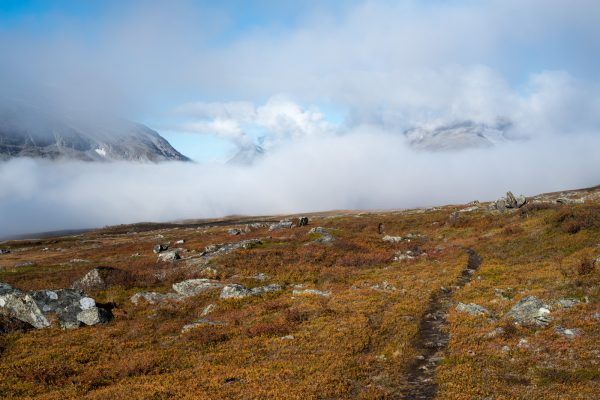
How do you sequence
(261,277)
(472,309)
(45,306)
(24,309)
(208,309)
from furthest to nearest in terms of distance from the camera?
1. (261,277)
2. (208,309)
3. (45,306)
4. (24,309)
5. (472,309)

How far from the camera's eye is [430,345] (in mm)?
22484

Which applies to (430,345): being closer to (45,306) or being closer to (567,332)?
(567,332)

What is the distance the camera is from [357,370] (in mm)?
19859

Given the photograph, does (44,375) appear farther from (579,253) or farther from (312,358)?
(579,253)

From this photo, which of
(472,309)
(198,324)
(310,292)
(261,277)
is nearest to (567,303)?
(472,309)

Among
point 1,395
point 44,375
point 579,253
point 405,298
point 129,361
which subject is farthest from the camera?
point 579,253

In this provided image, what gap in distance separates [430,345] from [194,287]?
24.2 metres

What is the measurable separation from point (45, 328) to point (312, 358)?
21760 mm

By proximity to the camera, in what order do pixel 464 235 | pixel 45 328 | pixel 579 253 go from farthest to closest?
pixel 464 235, pixel 579 253, pixel 45 328

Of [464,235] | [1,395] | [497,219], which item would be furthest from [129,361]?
[497,219]

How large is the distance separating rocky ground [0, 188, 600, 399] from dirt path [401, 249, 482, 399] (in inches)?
4.4

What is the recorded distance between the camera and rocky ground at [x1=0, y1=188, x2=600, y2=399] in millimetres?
18344

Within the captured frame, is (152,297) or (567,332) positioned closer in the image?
(567,332)

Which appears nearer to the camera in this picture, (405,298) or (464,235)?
(405,298)
